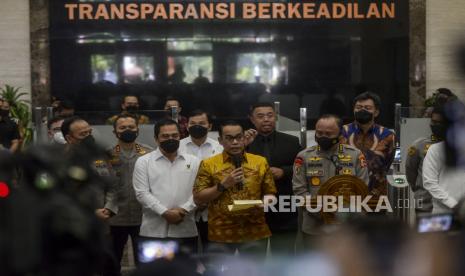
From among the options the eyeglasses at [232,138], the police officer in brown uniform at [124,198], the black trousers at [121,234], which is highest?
the eyeglasses at [232,138]

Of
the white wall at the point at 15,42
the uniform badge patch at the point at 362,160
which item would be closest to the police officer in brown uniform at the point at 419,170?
the uniform badge patch at the point at 362,160

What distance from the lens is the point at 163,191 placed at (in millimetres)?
6816

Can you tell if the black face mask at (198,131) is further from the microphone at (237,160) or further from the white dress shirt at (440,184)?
the white dress shirt at (440,184)

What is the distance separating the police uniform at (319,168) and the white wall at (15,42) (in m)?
8.90

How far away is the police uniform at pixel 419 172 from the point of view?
751 centimetres

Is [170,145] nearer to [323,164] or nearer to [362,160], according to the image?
[323,164]

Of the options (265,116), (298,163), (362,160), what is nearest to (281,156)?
(265,116)

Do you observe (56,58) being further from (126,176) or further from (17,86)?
(126,176)

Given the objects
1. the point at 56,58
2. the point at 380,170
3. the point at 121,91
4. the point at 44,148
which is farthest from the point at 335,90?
the point at 44,148

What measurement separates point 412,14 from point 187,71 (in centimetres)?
393

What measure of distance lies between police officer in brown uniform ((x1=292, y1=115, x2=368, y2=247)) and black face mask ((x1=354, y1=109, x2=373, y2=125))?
35.0 inches

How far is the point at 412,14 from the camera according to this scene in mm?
15266

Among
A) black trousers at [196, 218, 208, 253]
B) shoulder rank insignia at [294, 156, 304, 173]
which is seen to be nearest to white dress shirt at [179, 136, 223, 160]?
black trousers at [196, 218, 208, 253]

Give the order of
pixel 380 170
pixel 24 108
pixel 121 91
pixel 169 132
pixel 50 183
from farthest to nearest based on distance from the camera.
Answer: pixel 121 91 < pixel 24 108 < pixel 380 170 < pixel 169 132 < pixel 50 183
